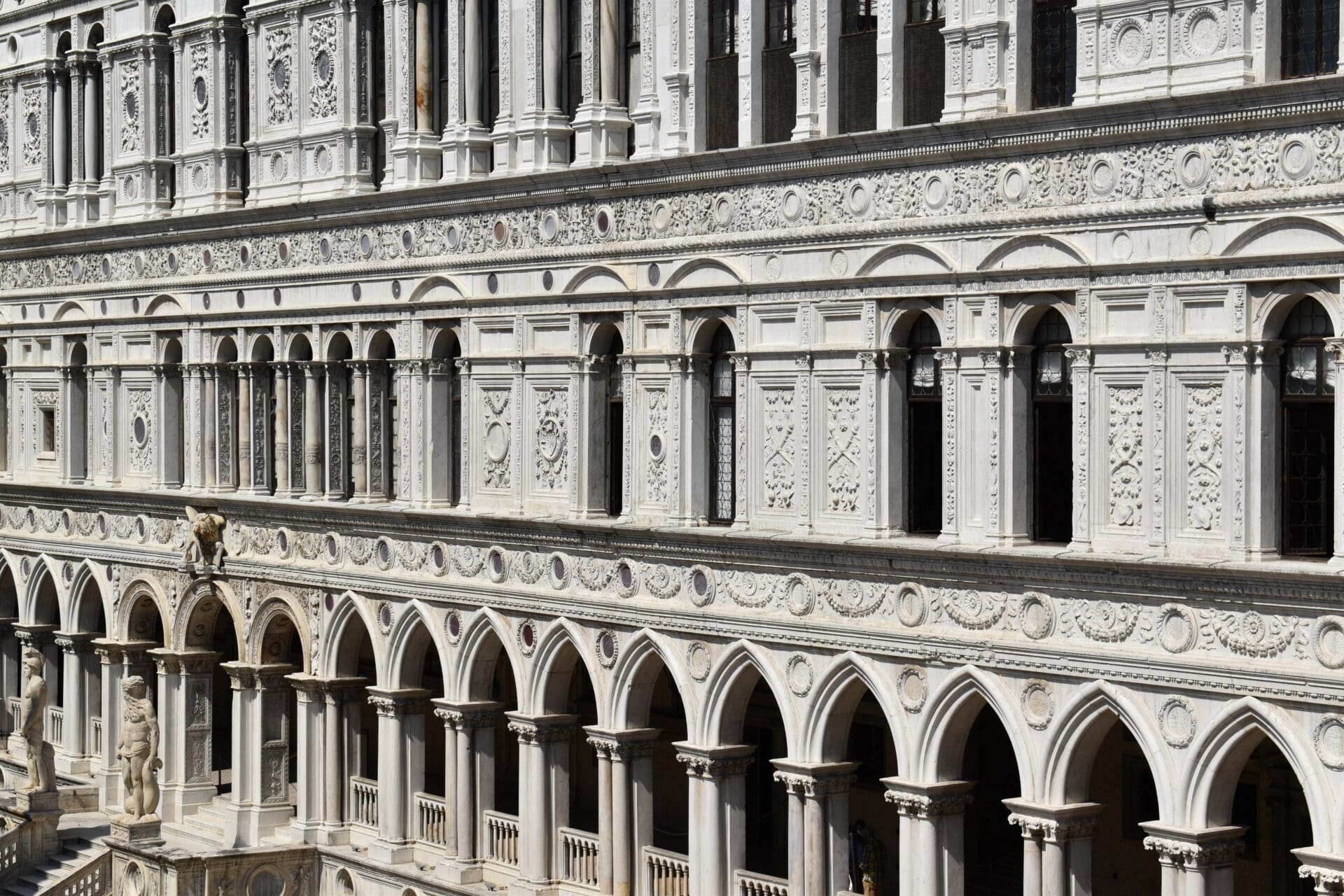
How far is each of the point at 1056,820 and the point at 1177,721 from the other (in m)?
1.67

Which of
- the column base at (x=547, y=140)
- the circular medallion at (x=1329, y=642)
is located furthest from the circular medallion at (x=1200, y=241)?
the column base at (x=547, y=140)

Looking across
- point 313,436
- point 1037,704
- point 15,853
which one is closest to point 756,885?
point 1037,704

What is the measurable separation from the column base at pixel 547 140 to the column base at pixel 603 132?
2.37ft

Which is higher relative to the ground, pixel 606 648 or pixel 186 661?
pixel 606 648

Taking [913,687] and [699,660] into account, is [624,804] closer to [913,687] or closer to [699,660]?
[699,660]

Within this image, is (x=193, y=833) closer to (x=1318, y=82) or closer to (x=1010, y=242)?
(x=1010, y=242)

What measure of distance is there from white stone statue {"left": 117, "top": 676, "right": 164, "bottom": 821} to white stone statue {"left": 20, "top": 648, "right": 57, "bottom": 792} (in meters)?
2.20

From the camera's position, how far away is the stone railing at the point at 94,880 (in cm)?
3281

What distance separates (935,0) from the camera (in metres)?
24.3

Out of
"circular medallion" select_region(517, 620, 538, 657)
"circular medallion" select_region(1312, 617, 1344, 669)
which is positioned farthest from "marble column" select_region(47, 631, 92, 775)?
"circular medallion" select_region(1312, 617, 1344, 669)

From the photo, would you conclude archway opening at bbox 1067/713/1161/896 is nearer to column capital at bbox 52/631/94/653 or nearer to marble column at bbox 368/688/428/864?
marble column at bbox 368/688/428/864

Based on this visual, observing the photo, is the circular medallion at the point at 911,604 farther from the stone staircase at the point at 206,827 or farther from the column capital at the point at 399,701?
the stone staircase at the point at 206,827

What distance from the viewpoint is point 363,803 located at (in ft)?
107

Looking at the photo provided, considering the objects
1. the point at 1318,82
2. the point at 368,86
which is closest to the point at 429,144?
the point at 368,86
